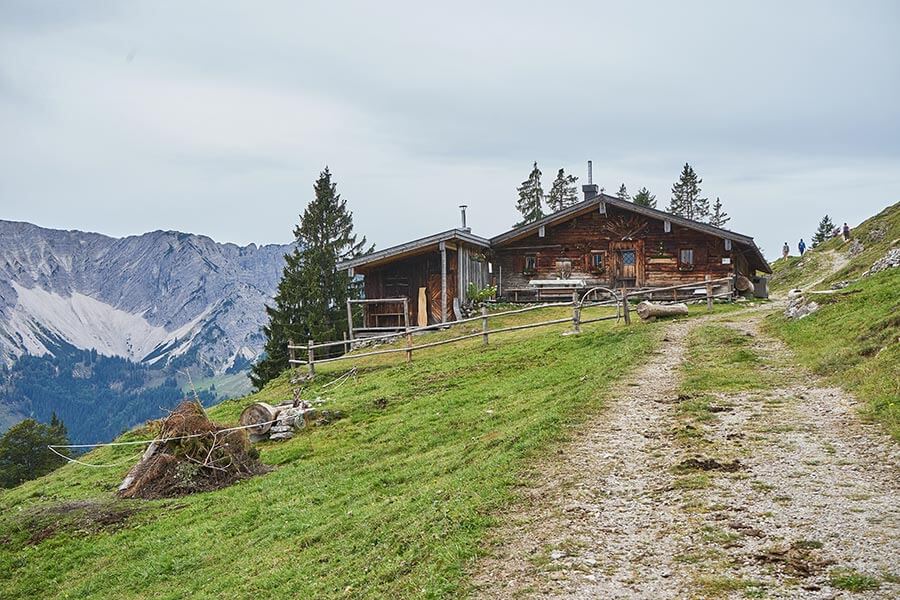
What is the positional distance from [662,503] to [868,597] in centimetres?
261

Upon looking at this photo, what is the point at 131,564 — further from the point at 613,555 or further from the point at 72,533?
the point at 613,555

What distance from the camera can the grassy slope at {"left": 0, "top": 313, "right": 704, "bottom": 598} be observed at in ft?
26.7

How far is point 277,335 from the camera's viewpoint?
47625mm

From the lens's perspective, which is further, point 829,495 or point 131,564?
point 131,564

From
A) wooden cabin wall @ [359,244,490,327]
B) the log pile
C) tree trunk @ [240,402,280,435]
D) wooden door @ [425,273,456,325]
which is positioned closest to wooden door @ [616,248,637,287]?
wooden cabin wall @ [359,244,490,327]

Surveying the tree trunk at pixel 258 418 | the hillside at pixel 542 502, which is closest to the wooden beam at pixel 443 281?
the hillside at pixel 542 502

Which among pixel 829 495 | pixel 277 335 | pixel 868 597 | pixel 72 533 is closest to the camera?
pixel 868 597

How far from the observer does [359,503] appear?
36.4 feet

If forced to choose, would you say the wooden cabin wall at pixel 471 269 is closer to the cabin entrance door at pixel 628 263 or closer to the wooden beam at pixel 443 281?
the wooden beam at pixel 443 281

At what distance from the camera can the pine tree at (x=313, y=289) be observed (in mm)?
46500

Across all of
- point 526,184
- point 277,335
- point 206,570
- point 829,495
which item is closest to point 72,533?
point 206,570

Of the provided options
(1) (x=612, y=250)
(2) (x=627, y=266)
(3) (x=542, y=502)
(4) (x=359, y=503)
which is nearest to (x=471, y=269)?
(1) (x=612, y=250)

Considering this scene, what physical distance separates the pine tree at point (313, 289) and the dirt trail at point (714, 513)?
35.0 m

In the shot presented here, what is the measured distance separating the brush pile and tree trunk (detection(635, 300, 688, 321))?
13.8 m
